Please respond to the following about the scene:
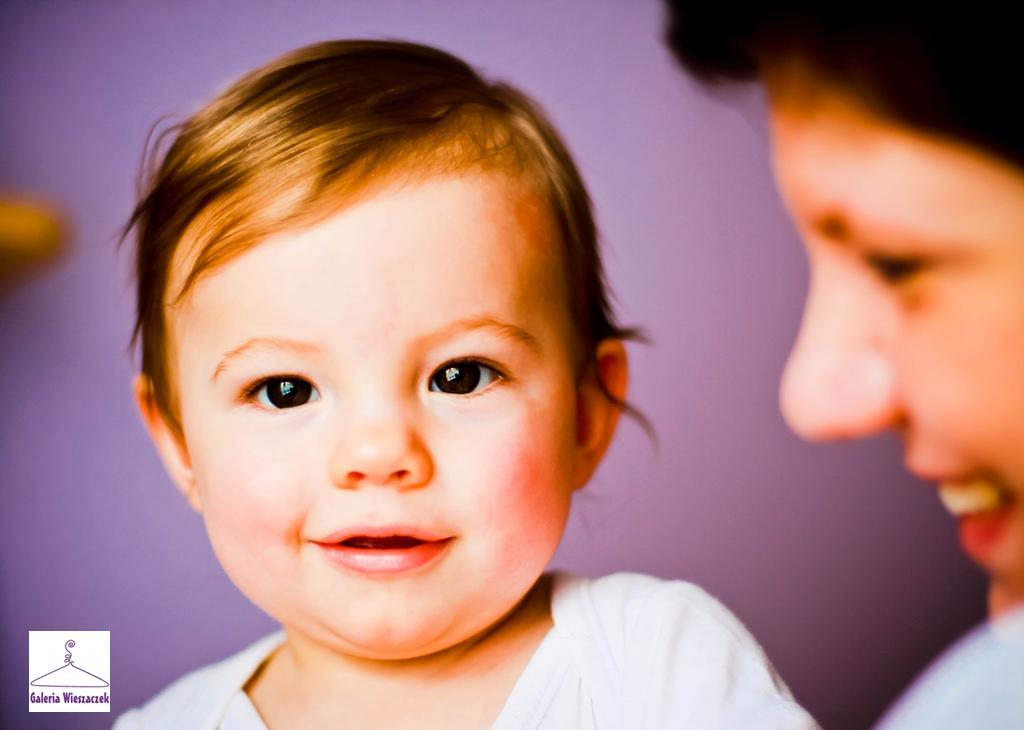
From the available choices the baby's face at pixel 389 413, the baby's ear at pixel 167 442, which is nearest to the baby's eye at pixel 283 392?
the baby's face at pixel 389 413

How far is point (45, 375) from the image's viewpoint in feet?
2.37

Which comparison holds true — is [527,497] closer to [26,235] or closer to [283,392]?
[283,392]

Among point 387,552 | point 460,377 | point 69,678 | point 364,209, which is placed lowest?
point 69,678

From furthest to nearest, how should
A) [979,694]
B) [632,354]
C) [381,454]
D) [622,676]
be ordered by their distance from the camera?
[632,354], [622,676], [381,454], [979,694]

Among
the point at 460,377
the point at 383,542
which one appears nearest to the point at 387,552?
the point at 383,542

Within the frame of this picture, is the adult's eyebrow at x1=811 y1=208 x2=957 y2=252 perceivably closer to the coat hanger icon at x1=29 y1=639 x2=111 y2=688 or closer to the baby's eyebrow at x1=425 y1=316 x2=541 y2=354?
the baby's eyebrow at x1=425 y1=316 x2=541 y2=354

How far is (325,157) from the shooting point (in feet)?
1.96

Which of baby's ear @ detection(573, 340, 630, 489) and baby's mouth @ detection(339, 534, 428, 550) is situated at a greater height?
baby's ear @ detection(573, 340, 630, 489)

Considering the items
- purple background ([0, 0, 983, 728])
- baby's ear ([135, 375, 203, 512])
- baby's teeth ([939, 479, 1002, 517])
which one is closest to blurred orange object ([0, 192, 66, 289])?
purple background ([0, 0, 983, 728])

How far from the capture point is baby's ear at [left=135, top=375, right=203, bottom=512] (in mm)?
697

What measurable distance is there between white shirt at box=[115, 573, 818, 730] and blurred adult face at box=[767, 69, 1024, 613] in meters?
0.19

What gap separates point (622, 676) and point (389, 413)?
0.25 meters

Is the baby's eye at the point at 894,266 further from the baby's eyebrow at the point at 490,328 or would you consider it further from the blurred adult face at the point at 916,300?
the baby's eyebrow at the point at 490,328

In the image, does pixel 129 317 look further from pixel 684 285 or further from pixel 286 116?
pixel 684 285
